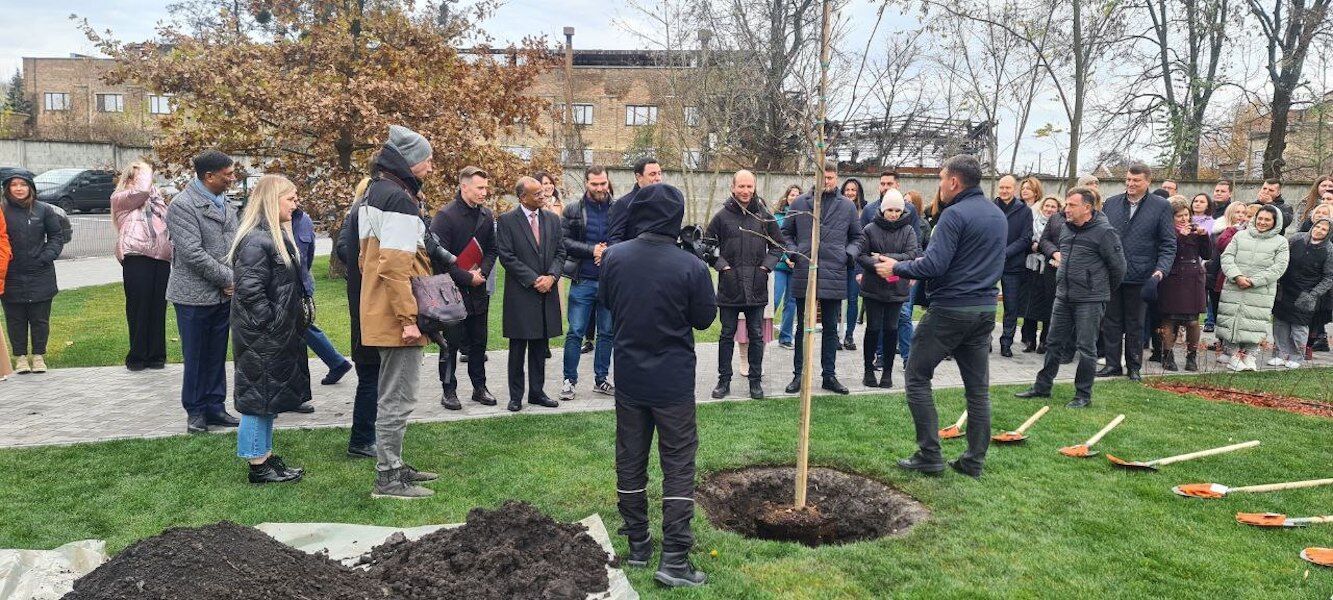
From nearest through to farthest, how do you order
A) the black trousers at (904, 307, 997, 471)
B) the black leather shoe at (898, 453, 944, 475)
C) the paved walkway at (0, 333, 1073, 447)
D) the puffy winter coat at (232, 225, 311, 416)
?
the puffy winter coat at (232, 225, 311, 416) < the black trousers at (904, 307, 997, 471) < the black leather shoe at (898, 453, 944, 475) < the paved walkway at (0, 333, 1073, 447)

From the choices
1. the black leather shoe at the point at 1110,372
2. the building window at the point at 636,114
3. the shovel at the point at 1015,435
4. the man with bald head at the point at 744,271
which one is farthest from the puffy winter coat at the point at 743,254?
the building window at the point at 636,114

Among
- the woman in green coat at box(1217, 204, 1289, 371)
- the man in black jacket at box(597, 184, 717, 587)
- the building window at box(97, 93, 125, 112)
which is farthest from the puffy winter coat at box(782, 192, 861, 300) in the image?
the building window at box(97, 93, 125, 112)

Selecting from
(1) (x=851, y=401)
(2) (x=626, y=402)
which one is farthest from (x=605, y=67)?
(2) (x=626, y=402)

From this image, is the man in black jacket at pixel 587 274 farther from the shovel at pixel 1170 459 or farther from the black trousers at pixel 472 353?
the shovel at pixel 1170 459

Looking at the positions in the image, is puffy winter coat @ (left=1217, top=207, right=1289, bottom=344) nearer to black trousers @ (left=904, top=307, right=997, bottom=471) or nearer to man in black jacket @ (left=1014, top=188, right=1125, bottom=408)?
man in black jacket @ (left=1014, top=188, right=1125, bottom=408)

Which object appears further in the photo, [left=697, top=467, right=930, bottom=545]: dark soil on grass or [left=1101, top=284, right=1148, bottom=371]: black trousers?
[left=1101, top=284, right=1148, bottom=371]: black trousers

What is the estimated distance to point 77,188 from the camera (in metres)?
27.2

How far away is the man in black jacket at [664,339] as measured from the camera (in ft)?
A: 13.0

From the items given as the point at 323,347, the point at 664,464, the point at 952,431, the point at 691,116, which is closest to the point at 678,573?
the point at 664,464

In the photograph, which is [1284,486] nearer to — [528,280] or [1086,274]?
[1086,274]

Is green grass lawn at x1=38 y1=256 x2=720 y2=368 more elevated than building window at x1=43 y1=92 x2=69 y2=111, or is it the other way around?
building window at x1=43 y1=92 x2=69 y2=111

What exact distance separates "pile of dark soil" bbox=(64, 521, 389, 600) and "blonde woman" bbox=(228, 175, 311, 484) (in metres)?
1.38

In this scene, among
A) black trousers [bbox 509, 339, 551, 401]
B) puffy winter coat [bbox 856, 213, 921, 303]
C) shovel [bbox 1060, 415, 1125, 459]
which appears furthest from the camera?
puffy winter coat [bbox 856, 213, 921, 303]

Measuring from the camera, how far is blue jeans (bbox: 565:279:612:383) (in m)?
7.80
